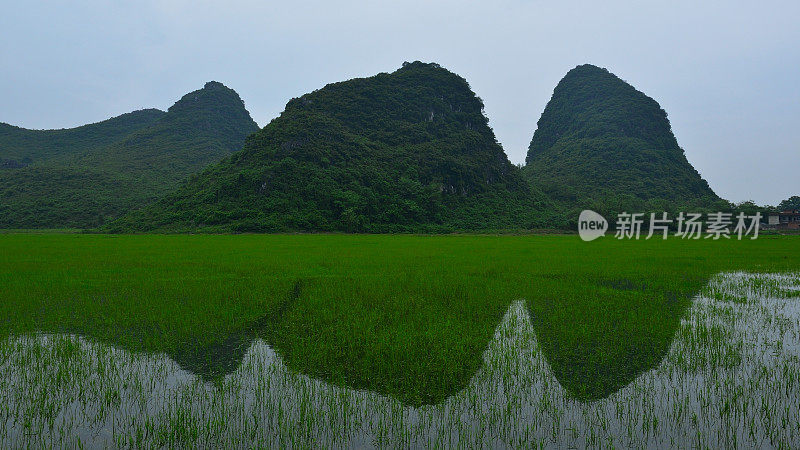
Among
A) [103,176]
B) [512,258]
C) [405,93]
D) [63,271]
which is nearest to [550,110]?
[405,93]

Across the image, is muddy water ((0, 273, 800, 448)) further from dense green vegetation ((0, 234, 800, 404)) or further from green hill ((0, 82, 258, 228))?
green hill ((0, 82, 258, 228))

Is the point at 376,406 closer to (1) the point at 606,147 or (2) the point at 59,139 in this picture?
(1) the point at 606,147

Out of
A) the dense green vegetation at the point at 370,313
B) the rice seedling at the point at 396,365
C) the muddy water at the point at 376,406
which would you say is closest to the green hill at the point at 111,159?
the dense green vegetation at the point at 370,313

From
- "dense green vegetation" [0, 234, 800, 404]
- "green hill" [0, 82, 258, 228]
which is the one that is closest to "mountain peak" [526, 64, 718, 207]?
"dense green vegetation" [0, 234, 800, 404]

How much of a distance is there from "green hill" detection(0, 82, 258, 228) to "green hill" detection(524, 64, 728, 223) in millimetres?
71639

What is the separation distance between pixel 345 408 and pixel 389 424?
40cm

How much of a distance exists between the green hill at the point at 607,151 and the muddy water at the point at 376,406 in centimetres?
6068

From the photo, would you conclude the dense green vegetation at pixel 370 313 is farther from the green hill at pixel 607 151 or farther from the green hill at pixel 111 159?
the green hill at pixel 111 159

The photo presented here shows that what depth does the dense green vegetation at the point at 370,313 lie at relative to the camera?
4477 millimetres

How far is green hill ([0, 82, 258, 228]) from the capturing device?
187 ft

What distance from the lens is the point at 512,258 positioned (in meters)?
15.6

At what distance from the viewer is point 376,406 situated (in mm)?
A: 3514

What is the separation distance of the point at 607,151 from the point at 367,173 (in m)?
65.1

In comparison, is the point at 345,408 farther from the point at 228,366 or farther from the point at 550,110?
the point at 550,110
